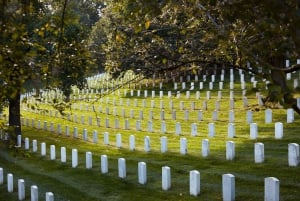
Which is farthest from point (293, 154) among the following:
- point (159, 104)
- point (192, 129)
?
point (159, 104)

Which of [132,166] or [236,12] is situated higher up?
[236,12]

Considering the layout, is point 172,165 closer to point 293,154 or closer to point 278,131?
point 278,131

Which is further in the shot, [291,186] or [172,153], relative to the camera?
[172,153]

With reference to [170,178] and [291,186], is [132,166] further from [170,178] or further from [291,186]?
[291,186]

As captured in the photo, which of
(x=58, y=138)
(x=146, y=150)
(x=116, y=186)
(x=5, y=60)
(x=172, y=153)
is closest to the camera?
(x=5, y=60)

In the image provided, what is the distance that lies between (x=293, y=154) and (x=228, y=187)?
2.32m

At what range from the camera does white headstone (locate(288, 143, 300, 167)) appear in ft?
32.1

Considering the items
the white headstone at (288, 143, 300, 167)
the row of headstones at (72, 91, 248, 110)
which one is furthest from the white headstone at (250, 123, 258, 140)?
the row of headstones at (72, 91, 248, 110)

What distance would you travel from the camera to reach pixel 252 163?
11055 millimetres

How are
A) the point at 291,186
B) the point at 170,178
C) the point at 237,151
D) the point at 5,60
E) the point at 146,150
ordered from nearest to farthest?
the point at 5,60 < the point at 291,186 < the point at 170,178 < the point at 237,151 < the point at 146,150

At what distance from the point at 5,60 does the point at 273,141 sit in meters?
8.87

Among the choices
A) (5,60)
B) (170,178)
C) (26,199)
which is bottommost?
(26,199)

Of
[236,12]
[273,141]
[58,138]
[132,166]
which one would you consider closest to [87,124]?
[58,138]

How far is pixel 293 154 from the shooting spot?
9.87 m
